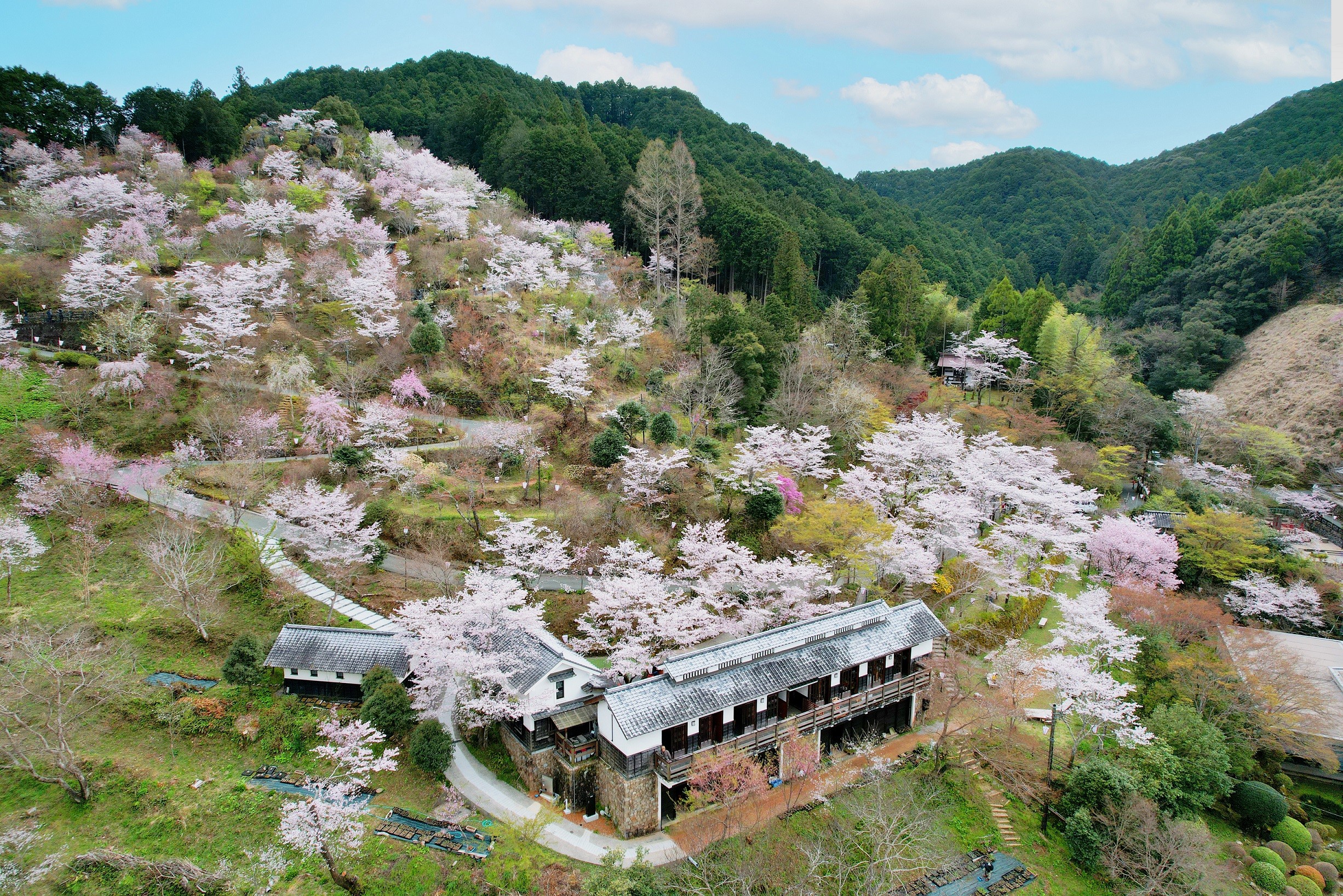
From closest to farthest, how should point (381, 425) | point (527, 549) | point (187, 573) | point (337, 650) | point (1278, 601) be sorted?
point (337, 650), point (187, 573), point (527, 549), point (1278, 601), point (381, 425)

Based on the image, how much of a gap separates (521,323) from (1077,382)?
2840cm

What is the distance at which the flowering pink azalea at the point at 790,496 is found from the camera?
25.1 meters

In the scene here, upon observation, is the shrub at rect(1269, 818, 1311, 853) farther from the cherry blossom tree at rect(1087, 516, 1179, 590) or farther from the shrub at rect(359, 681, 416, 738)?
the shrub at rect(359, 681, 416, 738)

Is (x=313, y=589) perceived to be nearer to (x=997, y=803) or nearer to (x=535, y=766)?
(x=535, y=766)

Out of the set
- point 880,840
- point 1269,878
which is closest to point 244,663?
point 880,840

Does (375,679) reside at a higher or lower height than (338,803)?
higher

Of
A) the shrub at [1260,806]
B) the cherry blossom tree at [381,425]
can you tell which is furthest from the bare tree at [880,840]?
the cherry blossom tree at [381,425]

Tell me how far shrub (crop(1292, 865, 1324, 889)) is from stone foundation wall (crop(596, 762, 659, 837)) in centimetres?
1576

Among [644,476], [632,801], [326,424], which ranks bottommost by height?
[632,801]

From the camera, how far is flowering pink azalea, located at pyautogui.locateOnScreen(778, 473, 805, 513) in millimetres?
25078

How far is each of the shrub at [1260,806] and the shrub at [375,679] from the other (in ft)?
71.4

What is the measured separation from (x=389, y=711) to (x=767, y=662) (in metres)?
9.16

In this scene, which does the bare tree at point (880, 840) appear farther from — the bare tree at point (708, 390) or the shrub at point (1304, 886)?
the bare tree at point (708, 390)

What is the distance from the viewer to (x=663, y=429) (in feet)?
85.8
